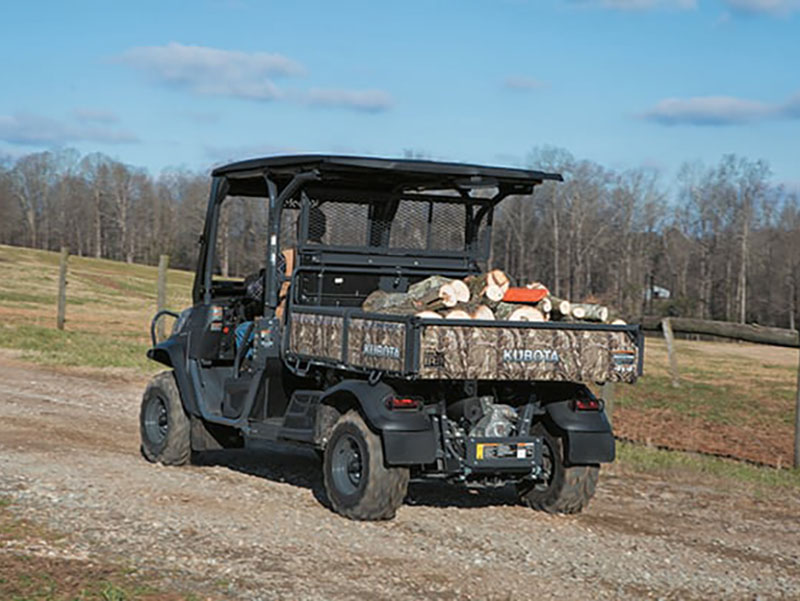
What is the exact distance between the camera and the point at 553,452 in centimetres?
923

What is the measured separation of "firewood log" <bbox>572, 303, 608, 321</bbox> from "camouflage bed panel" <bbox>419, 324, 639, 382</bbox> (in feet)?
1.02

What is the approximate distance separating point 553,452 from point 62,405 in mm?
7737

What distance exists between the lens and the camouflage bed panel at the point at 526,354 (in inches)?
315

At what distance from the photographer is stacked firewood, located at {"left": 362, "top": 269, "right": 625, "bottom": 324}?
28.3 feet

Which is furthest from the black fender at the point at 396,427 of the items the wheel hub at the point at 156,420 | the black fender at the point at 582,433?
the wheel hub at the point at 156,420

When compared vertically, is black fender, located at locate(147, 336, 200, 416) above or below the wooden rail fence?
below

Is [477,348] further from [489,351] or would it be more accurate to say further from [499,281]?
[499,281]

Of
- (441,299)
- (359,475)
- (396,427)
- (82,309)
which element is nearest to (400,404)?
(396,427)

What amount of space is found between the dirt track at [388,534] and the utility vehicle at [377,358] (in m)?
0.43

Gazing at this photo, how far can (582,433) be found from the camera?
8930mm

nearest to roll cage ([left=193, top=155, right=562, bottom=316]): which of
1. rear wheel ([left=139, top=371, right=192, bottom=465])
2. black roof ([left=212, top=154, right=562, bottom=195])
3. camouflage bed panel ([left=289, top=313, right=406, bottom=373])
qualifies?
black roof ([left=212, top=154, right=562, bottom=195])

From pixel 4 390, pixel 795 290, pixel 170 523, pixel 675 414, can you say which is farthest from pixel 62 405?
pixel 795 290

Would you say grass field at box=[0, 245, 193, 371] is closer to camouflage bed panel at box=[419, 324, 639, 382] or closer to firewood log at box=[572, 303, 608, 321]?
firewood log at box=[572, 303, 608, 321]

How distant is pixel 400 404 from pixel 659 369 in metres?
23.8
